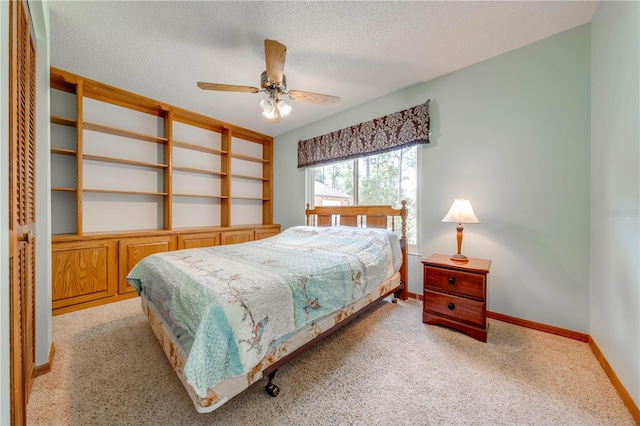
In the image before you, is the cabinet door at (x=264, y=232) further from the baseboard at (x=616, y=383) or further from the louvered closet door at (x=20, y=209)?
the baseboard at (x=616, y=383)

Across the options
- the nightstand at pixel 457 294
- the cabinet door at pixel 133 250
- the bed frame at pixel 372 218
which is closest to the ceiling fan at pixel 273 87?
the bed frame at pixel 372 218

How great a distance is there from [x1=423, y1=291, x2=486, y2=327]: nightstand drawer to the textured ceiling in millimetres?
2253

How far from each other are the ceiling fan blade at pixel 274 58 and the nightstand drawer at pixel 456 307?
234 cm

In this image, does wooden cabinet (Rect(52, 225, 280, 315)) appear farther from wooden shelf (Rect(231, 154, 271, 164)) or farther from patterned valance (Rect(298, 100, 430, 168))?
patterned valance (Rect(298, 100, 430, 168))

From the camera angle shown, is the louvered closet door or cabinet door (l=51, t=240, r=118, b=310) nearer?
the louvered closet door

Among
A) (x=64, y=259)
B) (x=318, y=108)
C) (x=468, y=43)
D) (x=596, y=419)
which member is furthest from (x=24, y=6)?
(x=596, y=419)

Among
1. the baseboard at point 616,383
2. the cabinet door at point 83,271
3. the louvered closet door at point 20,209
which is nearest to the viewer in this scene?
the louvered closet door at point 20,209

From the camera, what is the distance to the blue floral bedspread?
1168 millimetres

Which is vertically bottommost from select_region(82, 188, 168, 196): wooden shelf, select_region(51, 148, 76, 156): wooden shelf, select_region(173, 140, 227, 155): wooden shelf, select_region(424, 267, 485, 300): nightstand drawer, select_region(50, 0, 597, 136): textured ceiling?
select_region(424, 267, 485, 300): nightstand drawer

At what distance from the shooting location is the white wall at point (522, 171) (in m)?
2.04

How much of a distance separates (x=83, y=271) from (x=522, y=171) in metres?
4.57

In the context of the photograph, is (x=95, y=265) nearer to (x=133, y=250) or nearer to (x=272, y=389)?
(x=133, y=250)

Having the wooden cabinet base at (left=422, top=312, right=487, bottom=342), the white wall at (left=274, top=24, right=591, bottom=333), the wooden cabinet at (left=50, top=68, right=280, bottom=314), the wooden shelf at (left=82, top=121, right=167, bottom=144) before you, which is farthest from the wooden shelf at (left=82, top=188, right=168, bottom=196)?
the wooden cabinet base at (left=422, top=312, right=487, bottom=342)

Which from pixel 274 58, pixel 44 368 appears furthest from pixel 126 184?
pixel 274 58
